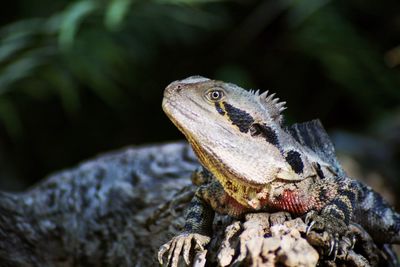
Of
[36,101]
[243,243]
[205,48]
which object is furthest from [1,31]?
[243,243]

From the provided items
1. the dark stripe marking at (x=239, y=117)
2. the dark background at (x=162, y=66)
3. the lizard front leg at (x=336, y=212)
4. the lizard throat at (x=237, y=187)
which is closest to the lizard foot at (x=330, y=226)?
the lizard front leg at (x=336, y=212)

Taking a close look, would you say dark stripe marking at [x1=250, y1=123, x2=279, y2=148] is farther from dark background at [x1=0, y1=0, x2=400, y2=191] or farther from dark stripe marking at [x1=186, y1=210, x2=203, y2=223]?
dark background at [x1=0, y1=0, x2=400, y2=191]

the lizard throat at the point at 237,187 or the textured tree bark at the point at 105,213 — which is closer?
the lizard throat at the point at 237,187

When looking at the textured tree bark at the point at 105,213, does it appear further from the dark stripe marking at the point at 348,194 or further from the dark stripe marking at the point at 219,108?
the dark stripe marking at the point at 219,108

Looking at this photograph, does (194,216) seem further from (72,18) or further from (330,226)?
(72,18)

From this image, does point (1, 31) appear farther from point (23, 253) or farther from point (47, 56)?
point (23, 253)

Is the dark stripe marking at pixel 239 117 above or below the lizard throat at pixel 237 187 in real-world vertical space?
above

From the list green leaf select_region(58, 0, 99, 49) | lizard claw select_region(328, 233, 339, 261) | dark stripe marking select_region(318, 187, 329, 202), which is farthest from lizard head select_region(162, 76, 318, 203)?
green leaf select_region(58, 0, 99, 49)
